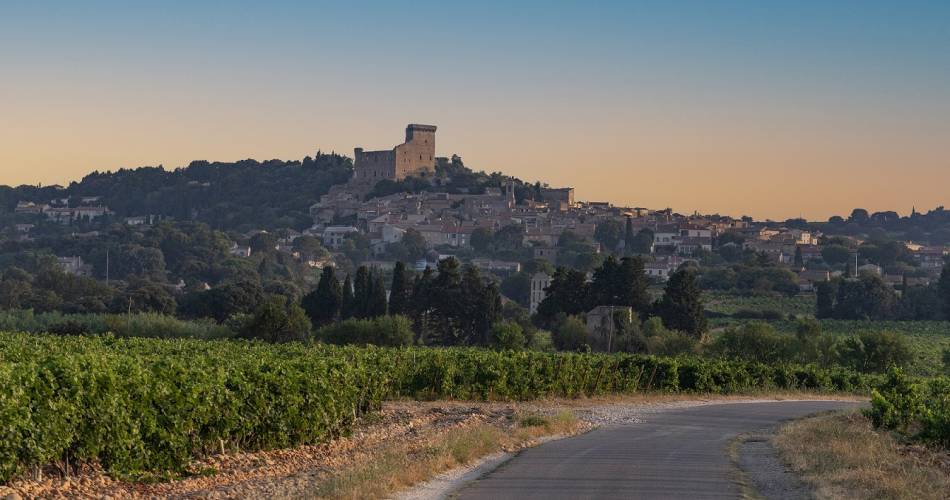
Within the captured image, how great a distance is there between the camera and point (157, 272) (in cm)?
14012

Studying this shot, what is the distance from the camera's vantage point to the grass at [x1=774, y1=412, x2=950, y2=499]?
15.1 m

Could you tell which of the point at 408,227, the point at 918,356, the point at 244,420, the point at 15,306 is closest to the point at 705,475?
the point at 244,420

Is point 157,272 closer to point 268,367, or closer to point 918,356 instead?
point 918,356

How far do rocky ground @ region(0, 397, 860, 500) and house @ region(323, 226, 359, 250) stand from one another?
156765 mm

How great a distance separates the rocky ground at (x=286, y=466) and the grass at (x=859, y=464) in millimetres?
4465

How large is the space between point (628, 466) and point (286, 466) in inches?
176

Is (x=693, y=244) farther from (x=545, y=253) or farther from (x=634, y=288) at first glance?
(x=634, y=288)

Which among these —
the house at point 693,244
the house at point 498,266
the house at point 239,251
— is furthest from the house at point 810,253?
the house at point 239,251

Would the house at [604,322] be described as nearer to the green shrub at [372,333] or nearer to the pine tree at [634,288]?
the pine tree at [634,288]

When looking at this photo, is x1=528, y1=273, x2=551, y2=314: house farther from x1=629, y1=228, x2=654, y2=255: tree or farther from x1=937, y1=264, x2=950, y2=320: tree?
x1=629, y1=228, x2=654, y2=255: tree

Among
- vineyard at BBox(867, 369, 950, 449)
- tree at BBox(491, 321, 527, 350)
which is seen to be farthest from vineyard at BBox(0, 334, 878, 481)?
tree at BBox(491, 321, 527, 350)

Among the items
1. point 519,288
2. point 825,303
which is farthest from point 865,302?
point 519,288

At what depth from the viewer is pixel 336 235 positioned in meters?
191

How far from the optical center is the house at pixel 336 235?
614 feet
